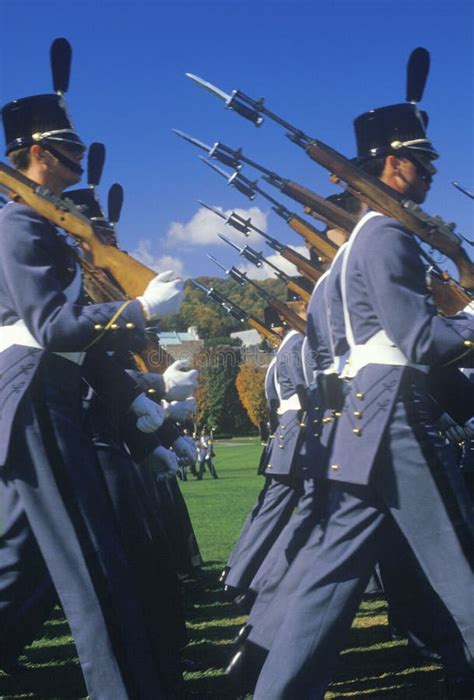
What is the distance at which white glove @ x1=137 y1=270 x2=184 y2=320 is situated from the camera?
376 cm

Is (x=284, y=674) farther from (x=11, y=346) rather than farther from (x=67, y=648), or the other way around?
(x=67, y=648)

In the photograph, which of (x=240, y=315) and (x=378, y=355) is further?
(x=240, y=315)

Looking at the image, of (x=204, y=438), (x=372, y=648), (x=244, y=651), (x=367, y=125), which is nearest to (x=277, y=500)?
(x=372, y=648)

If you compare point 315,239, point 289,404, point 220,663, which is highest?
point 315,239

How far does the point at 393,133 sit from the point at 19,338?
192 centimetres

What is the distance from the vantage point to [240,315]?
10.7 metres

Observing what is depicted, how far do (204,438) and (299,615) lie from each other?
89.0 ft

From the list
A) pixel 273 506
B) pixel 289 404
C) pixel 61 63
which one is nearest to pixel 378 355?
pixel 61 63

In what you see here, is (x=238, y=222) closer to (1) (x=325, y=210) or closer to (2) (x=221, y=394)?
(1) (x=325, y=210)

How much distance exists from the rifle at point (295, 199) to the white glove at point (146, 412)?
1.86 meters

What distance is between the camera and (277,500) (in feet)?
22.2

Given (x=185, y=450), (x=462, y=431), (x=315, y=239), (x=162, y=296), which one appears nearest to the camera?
(x=162, y=296)

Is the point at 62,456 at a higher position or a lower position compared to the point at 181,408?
higher

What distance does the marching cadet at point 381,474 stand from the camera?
3.36m
